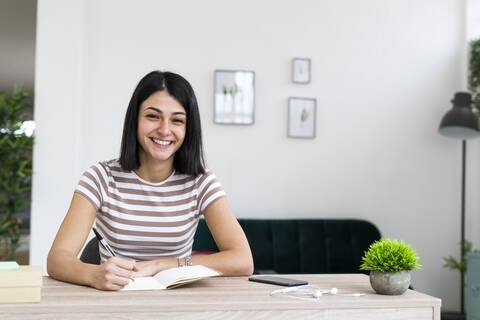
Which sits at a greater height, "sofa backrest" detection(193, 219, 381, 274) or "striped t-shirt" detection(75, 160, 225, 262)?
"striped t-shirt" detection(75, 160, 225, 262)

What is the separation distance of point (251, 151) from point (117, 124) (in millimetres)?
1001

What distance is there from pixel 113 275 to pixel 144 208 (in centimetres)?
51

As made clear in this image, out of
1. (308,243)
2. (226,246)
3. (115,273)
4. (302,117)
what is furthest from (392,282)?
(302,117)

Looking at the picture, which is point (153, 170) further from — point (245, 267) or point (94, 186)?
point (245, 267)

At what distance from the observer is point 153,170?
1913mm

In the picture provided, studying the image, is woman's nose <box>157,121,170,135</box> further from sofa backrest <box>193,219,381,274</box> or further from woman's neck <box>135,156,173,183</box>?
sofa backrest <box>193,219,381,274</box>

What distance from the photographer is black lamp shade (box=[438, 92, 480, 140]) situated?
3898 millimetres

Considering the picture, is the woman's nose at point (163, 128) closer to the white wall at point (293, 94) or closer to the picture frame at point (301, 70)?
the white wall at point (293, 94)

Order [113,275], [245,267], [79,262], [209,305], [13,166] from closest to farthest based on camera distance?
[209,305]
[113,275]
[79,262]
[245,267]
[13,166]

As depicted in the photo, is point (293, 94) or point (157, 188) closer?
point (157, 188)

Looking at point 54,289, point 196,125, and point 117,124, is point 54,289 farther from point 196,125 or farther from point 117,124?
point 117,124

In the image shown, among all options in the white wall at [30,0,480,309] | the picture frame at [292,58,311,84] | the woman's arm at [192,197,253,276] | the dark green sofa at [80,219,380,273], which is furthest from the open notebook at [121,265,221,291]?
the picture frame at [292,58,311,84]

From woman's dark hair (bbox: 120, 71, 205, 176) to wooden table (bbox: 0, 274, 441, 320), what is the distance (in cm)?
56

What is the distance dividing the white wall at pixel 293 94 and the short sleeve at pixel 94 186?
2.04 m
